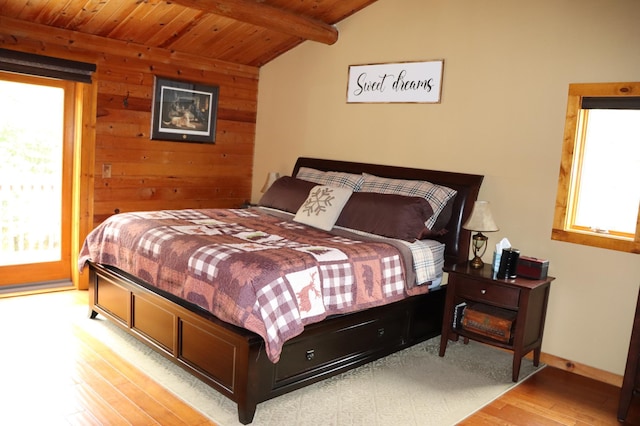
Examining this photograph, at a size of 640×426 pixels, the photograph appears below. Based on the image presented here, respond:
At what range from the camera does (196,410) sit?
9.02ft

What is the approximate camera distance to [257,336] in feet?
8.63

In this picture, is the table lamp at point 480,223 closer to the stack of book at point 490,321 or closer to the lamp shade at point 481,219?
the lamp shade at point 481,219

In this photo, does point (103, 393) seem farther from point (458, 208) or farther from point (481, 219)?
point (458, 208)

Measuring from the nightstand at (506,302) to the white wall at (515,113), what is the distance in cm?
23

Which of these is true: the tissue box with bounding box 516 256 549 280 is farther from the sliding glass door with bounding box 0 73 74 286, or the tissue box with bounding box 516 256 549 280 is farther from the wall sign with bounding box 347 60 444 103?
the sliding glass door with bounding box 0 73 74 286

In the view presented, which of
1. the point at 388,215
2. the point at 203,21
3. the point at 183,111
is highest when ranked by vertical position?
the point at 203,21

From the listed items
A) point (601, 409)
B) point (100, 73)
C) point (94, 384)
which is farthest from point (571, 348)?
point (100, 73)

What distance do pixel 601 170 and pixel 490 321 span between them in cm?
122

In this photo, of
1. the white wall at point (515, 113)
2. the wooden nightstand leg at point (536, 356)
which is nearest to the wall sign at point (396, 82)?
the white wall at point (515, 113)

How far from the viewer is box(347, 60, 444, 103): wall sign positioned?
13.9ft

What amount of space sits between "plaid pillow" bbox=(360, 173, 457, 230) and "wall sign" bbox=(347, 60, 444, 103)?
2.23 ft

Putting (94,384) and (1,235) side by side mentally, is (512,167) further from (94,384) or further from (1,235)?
(1,235)

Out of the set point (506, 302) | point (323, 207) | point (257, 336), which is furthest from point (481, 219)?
point (257, 336)

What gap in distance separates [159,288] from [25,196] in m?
2.02
